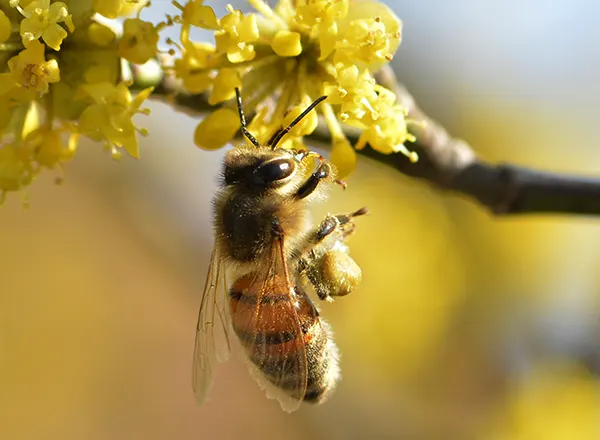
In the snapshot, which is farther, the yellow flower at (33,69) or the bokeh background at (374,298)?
the bokeh background at (374,298)

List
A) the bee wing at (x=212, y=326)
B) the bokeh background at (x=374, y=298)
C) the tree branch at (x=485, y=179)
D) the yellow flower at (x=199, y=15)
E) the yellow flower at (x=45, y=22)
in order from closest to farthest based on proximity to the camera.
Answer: the yellow flower at (x=45, y=22) → the yellow flower at (x=199, y=15) → the bee wing at (x=212, y=326) → the tree branch at (x=485, y=179) → the bokeh background at (x=374, y=298)

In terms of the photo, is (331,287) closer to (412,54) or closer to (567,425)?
(567,425)

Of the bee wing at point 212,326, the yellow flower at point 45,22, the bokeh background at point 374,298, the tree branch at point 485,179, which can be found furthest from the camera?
the bokeh background at point 374,298

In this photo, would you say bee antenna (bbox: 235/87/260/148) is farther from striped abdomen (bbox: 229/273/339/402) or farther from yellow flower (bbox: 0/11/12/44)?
yellow flower (bbox: 0/11/12/44)

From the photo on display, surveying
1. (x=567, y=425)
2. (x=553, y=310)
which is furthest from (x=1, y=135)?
(x=553, y=310)

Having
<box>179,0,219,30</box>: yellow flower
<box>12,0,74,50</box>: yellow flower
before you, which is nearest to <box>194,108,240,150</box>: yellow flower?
<box>179,0,219,30</box>: yellow flower

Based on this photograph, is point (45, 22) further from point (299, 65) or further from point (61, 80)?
point (299, 65)

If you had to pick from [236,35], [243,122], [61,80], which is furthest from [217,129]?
[61,80]

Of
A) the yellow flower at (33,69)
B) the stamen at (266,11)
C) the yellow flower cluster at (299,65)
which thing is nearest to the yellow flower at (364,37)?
the yellow flower cluster at (299,65)

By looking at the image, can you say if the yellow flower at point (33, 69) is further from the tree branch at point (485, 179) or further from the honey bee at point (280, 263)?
the tree branch at point (485, 179)
